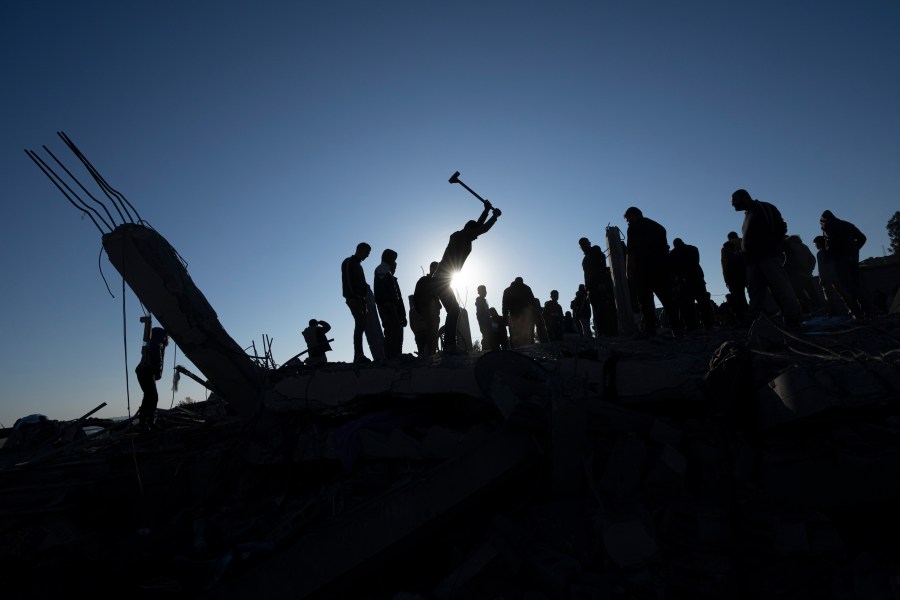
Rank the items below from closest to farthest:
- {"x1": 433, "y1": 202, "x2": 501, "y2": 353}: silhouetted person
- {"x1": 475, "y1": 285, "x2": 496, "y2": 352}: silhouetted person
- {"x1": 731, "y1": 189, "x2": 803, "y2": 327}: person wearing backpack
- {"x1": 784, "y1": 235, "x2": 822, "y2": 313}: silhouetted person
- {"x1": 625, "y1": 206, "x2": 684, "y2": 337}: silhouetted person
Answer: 1. {"x1": 731, "y1": 189, "x2": 803, "y2": 327}: person wearing backpack
2. {"x1": 625, "y1": 206, "x2": 684, "y2": 337}: silhouetted person
3. {"x1": 433, "y1": 202, "x2": 501, "y2": 353}: silhouetted person
4. {"x1": 784, "y1": 235, "x2": 822, "y2": 313}: silhouetted person
5. {"x1": 475, "y1": 285, "x2": 496, "y2": 352}: silhouetted person

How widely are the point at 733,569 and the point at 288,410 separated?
3.66m

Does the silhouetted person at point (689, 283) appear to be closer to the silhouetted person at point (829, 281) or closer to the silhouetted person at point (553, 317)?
the silhouetted person at point (829, 281)

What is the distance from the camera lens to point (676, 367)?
11.2 ft

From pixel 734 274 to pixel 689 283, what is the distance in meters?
1.04

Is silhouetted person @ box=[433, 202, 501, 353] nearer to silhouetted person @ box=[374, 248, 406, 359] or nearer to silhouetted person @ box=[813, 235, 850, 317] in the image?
silhouetted person @ box=[374, 248, 406, 359]

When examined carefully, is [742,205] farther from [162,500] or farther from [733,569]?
[162,500]

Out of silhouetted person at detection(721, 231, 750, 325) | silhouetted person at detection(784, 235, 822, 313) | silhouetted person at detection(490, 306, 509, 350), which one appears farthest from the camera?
silhouetted person at detection(490, 306, 509, 350)

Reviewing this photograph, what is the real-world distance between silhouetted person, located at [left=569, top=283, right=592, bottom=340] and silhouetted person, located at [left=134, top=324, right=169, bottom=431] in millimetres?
7935

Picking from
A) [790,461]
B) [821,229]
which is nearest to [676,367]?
[790,461]

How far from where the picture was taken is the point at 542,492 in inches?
121

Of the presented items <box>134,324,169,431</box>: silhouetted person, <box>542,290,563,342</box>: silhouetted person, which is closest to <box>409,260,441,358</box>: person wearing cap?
<box>134,324,169,431</box>: silhouetted person

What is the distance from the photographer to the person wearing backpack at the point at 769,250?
5.20 metres

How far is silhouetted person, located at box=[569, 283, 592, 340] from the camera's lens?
36.8 ft

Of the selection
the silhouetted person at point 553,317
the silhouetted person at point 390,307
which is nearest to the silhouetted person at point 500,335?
the silhouetted person at point 553,317
